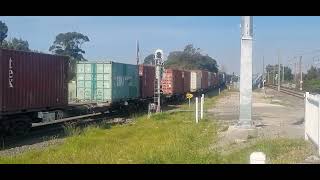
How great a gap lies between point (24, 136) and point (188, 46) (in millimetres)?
113720

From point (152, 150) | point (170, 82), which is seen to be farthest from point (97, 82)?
point (170, 82)

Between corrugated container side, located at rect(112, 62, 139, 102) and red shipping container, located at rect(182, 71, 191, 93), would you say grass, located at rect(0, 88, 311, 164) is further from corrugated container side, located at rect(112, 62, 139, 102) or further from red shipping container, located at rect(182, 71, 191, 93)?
red shipping container, located at rect(182, 71, 191, 93)

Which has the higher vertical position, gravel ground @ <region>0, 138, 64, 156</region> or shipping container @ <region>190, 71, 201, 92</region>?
shipping container @ <region>190, 71, 201, 92</region>

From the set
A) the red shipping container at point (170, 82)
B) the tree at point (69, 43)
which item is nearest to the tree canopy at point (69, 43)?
the tree at point (69, 43)

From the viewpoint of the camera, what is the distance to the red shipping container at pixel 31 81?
53.9ft

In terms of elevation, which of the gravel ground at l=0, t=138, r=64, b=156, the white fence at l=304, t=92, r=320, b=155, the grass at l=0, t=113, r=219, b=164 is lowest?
the gravel ground at l=0, t=138, r=64, b=156

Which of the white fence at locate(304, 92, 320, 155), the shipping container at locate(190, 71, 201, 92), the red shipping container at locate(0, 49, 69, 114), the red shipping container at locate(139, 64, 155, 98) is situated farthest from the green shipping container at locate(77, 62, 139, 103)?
the shipping container at locate(190, 71, 201, 92)

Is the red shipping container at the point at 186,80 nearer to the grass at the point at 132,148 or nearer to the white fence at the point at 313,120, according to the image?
the grass at the point at 132,148

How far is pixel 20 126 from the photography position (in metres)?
17.4

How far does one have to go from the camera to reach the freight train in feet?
54.7

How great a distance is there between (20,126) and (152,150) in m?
7.07

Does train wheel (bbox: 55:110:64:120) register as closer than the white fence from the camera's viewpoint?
No

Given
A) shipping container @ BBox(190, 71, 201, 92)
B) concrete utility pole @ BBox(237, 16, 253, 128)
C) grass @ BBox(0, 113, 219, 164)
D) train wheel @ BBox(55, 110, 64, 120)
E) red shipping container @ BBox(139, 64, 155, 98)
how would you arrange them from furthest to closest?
shipping container @ BBox(190, 71, 201, 92)
red shipping container @ BBox(139, 64, 155, 98)
train wheel @ BBox(55, 110, 64, 120)
concrete utility pole @ BBox(237, 16, 253, 128)
grass @ BBox(0, 113, 219, 164)

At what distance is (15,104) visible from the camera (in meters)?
16.9
